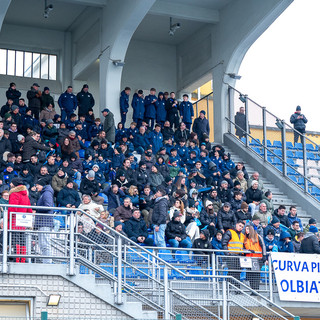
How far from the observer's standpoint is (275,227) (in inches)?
842

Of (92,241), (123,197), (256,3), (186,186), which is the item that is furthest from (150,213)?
(256,3)

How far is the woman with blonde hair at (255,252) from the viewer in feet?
62.3

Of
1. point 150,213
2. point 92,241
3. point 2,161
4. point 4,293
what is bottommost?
point 4,293

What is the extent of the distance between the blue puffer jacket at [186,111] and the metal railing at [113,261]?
11.2 meters

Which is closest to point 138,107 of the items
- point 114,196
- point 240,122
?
point 240,122

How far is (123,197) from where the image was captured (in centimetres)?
2158

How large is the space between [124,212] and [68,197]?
135cm

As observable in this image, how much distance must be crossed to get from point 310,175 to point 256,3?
240 inches

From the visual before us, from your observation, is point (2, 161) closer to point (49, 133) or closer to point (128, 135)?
point (49, 133)

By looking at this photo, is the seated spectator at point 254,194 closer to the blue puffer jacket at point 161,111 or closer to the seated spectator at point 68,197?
the blue puffer jacket at point 161,111

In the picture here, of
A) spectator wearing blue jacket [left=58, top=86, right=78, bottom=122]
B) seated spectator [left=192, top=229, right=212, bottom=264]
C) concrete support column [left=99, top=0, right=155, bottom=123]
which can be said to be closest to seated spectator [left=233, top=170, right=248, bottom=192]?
concrete support column [left=99, top=0, right=155, bottom=123]

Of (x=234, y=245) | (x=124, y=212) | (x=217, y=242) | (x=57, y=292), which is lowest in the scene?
(x=57, y=292)

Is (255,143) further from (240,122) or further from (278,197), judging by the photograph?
(278,197)

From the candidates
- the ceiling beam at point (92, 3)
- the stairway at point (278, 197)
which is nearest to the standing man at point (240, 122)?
the stairway at point (278, 197)
